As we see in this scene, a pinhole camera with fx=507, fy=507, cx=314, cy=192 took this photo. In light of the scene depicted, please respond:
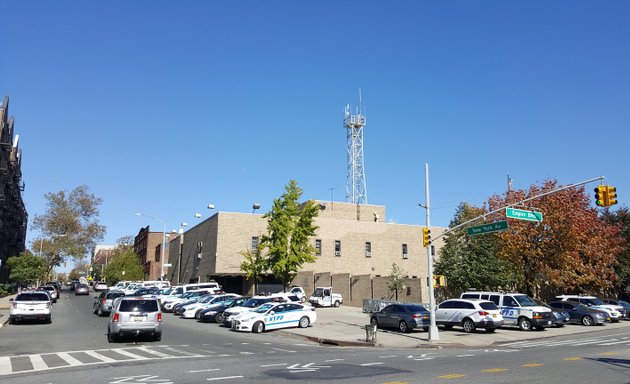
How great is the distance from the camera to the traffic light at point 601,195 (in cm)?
2122

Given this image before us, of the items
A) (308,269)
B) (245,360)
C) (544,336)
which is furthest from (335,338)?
(308,269)

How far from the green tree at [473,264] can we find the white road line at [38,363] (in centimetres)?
3630

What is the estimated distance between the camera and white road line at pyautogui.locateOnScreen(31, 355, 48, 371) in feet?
45.5

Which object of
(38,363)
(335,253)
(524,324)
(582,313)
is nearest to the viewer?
(38,363)

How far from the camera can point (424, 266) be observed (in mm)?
63031

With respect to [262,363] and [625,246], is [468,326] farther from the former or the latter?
[625,246]

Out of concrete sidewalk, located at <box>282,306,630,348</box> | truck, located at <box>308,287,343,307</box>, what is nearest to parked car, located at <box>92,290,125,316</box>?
concrete sidewalk, located at <box>282,306,630,348</box>

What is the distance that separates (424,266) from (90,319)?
136 feet

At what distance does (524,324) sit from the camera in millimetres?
29250

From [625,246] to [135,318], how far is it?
158ft

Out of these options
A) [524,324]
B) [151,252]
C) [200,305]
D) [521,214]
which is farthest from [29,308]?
[151,252]

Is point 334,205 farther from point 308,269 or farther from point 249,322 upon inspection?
point 249,322

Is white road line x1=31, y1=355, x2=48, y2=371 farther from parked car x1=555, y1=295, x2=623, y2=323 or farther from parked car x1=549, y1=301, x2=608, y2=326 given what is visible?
parked car x1=555, y1=295, x2=623, y2=323

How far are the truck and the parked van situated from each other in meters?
19.6
